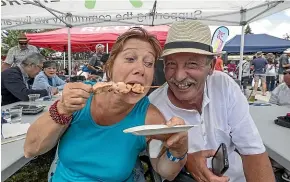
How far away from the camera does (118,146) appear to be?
5.09 ft

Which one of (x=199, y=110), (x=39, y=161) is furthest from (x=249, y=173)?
(x=39, y=161)

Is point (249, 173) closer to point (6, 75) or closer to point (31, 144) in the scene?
point (31, 144)

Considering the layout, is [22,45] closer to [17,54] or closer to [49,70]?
[17,54]

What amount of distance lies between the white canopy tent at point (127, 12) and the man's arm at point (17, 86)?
2.50 meters

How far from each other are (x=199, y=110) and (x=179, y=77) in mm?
335

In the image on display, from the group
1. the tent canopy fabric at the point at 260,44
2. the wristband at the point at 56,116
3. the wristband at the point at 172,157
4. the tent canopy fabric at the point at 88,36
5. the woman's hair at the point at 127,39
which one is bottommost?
the wristband at the point at 172,157

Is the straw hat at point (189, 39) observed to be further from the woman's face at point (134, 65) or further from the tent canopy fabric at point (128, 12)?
the tent canopy fabric at point (128, 12)

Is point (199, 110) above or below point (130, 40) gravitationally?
below

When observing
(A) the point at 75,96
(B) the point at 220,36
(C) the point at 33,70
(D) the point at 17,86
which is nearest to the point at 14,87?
(D) the point at 17,86

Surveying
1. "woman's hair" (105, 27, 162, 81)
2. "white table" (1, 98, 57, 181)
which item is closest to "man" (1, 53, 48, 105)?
"white table" (1, 98, 57, 181)

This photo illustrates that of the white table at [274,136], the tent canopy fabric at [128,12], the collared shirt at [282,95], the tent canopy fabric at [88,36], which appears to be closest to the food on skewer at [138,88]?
the white table at [274,136]

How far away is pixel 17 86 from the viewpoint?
3998 millimetres

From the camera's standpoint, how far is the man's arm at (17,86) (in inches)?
156

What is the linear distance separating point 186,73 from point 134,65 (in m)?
0.39
